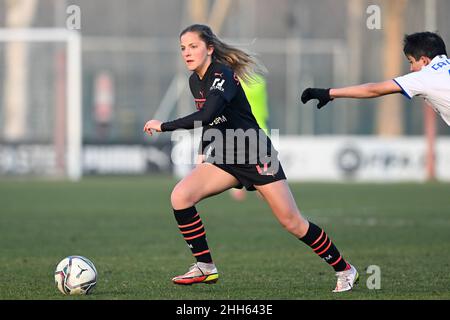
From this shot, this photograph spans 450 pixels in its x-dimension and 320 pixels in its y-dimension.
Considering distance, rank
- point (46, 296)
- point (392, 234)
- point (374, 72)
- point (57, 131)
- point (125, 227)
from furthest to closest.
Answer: point (374, 72)
point (57, 131)
point (125, 227)
point (392, 234)
point (46, 296)

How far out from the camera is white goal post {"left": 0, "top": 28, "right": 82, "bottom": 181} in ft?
83.9

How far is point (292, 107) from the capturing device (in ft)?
104

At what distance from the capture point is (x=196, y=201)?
748cm

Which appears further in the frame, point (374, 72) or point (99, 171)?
point (374, 72)

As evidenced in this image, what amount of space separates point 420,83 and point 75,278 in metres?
2.86

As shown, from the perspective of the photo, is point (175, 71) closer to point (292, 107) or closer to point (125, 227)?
point (292, 107)

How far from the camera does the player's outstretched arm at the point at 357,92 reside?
22.0ft

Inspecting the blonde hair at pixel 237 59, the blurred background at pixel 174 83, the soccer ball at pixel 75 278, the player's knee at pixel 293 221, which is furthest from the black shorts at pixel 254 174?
the blurred background at pixel 174 83

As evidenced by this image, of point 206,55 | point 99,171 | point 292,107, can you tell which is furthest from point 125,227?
point 292,107

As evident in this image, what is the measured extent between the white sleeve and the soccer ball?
2.65 metres

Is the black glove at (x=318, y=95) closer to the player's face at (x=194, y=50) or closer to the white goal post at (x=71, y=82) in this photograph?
the player's face at (x=194, y=50)

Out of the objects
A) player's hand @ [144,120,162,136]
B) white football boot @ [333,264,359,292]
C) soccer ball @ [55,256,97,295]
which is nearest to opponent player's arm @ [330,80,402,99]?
player's hand @ [144,120,162,136]

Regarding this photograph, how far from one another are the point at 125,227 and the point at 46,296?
243 inches
